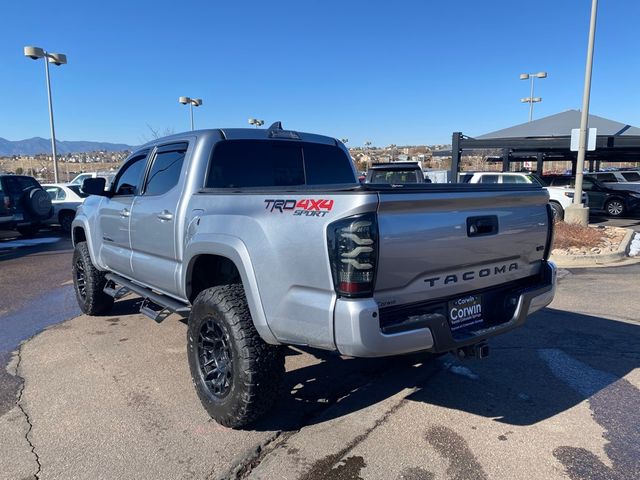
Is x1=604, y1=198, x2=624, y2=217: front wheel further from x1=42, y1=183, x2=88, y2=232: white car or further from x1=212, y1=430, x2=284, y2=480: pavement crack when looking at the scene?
x1=212, y1=430, x2=284, y2=480: pavement crack

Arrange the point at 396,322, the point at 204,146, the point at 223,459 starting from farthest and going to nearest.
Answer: the point at 204,146 → the point at 223,459 → the point at 396,322

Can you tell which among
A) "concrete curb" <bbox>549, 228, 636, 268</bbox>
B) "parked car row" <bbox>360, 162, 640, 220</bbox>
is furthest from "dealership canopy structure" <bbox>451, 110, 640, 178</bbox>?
"concrete curb" <bbox>549, 228, 636, 268</bbox>

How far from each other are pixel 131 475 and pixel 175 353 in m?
1.98

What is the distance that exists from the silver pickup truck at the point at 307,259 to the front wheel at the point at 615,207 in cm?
1773

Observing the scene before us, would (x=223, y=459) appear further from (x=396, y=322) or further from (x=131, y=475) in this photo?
(x=396, y=322)

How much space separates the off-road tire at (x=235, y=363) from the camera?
10.2ft

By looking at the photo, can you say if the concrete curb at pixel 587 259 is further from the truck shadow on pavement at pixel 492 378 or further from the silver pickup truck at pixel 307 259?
the silver pickup truck at pixel 307 259

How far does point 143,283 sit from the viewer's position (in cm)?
471

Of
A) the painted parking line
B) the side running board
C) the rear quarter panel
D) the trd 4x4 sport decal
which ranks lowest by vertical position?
the painted parking line

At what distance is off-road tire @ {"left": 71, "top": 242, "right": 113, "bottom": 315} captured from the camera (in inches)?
230

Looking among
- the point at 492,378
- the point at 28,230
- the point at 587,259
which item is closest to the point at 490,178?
the point at 587,259

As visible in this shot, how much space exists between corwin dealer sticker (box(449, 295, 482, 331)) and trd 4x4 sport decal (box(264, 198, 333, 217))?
1076 millimetres

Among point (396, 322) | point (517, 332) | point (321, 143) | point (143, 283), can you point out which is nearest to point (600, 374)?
point (517, 332)

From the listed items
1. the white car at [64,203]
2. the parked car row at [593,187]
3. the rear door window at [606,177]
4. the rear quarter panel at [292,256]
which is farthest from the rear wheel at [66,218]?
the rear door window at [606,177]
